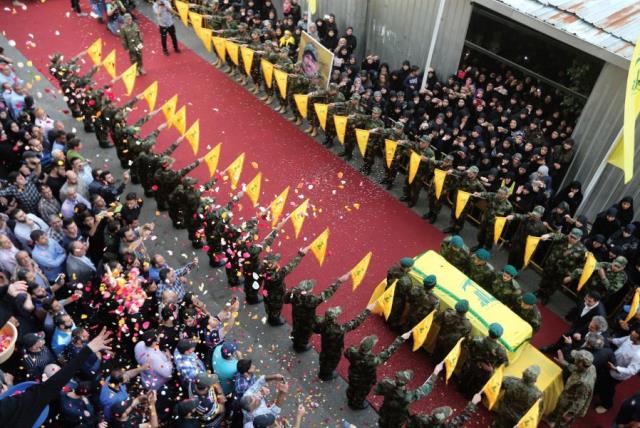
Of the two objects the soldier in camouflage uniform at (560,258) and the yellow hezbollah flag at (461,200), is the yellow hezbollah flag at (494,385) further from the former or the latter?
the yellow hezbollah flag at (461,200)

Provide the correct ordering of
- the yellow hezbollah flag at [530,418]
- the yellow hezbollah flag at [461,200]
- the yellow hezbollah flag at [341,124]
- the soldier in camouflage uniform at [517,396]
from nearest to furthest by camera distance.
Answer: the yellow hezbollah flag at [530,418] → the soldier in camouflage uniform at [517,396] → the yellow hezbollah flag at [461,200] → the yellow hezbollah flag at [341,124]

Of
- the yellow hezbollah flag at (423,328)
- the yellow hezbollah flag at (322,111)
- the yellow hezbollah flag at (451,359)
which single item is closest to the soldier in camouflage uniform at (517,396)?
the yellow hezbollah flag at (451,359)

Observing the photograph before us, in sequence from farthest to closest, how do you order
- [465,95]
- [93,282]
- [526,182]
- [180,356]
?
[465,95] < [526,182] < [93,282] < [180,356]

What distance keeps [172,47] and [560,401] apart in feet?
41.8

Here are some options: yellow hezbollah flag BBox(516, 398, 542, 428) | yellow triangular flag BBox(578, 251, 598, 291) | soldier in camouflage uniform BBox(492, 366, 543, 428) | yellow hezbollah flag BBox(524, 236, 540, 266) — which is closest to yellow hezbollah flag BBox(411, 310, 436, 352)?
soldier in camouflage uniform BBox(492, 366, 543, 428)

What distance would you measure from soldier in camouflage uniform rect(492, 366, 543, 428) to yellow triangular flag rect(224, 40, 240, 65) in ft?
30.7

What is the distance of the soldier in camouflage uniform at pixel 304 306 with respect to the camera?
713 cm

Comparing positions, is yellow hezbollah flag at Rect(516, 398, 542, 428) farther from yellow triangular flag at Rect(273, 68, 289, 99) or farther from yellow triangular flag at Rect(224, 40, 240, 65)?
yellow triangular flag at Rect(224, 40, 240, 65)

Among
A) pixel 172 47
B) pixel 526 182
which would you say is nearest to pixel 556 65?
pixel 526 182

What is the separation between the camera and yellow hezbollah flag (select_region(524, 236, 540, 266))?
848cm

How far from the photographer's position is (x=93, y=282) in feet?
24.6

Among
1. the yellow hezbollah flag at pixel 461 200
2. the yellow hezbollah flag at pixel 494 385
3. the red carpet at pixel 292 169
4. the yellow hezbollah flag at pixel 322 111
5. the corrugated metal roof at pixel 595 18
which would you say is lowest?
the red carpet at pixel 292 169

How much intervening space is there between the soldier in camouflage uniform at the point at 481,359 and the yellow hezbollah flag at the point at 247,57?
8.12 metres

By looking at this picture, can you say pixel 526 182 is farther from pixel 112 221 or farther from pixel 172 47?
pixel 172 47
